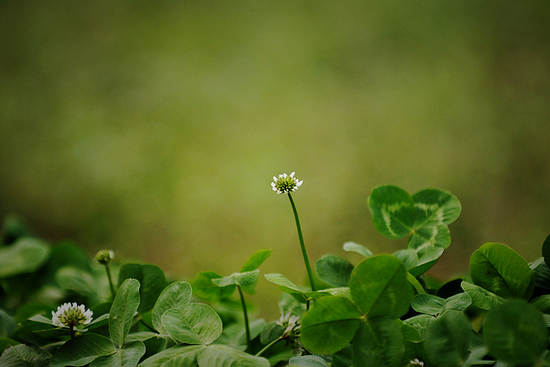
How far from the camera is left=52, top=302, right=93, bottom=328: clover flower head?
0.75ft

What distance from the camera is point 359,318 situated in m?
0.19

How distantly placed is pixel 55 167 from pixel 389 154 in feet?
5.84

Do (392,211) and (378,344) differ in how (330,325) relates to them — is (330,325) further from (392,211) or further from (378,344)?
(392,211)

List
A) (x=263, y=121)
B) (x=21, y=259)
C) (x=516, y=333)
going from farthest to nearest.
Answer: (x=263, y=121), (x=21, y=259), (x=516, y=333)

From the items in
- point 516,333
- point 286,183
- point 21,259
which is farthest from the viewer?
point 21,259

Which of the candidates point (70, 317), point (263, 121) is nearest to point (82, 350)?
point (70, 317)

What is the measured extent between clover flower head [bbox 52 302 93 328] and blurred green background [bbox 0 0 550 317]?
1426 mm

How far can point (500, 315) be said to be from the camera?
0.15 meters

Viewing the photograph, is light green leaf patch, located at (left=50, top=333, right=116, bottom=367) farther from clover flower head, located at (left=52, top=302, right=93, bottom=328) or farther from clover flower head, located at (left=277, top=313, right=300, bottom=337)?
clover flower head, located at (left=277, top=313, right=300, bottom=337)

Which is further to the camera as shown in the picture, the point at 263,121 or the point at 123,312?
the point at 263,121

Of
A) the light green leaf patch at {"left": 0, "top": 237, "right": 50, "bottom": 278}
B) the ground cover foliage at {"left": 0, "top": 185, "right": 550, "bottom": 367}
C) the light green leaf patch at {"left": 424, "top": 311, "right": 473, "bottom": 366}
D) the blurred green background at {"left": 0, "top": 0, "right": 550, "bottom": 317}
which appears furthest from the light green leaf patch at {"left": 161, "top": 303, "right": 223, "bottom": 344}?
the blurred green background at {"left": 0, "top": 0, "right": 550, "bottom": 317}

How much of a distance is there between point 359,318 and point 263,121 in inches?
67.6

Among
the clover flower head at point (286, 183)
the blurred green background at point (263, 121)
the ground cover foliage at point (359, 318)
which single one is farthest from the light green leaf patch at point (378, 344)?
the blurred green background at point (263, 121)

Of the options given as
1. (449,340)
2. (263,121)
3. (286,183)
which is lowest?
(449,340)
